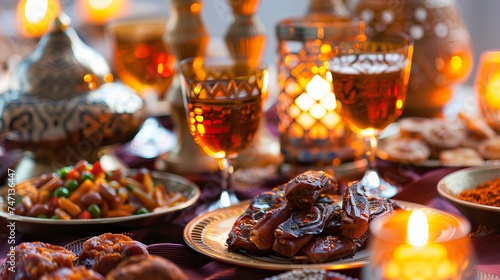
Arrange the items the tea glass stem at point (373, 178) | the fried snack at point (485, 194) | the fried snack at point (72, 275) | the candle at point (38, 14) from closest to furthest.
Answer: the fried snack at point (72, 275) < the fried snack at point (485, 194) < the tea glass stem at point (373, 178) < the candle at point (38, 14)

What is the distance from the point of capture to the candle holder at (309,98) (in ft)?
5.83

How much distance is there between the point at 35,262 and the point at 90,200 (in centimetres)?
41

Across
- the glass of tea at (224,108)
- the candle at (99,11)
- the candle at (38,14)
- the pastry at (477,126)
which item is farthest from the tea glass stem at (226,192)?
the candle at (99,11)

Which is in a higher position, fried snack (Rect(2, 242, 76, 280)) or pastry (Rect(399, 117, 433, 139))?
fried snack (Rect(2, 242, 76, 280))

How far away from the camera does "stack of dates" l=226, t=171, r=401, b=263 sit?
1188 millimetres

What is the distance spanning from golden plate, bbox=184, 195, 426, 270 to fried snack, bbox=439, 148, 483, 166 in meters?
0.43

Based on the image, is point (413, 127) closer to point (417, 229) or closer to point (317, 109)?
point (317, 109)

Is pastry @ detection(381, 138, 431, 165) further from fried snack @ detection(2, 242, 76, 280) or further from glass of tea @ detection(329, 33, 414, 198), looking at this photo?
fried snack @ detection(2, 242, 76, 280)

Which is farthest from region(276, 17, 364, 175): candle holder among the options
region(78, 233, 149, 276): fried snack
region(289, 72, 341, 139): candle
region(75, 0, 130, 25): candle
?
region(75, 0, 130, 25): candle

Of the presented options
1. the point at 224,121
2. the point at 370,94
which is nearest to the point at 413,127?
the point at 370,94

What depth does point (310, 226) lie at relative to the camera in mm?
1209

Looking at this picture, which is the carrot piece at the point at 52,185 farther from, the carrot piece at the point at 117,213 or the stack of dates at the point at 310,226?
the stack of dates at the point at 310,226

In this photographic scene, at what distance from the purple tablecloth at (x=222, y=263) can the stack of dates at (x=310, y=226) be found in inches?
1.7

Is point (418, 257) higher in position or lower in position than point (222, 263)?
higher
